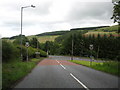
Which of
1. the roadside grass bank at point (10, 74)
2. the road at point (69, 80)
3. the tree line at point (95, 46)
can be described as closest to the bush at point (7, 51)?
the roadside grass bank at point (10, 74)

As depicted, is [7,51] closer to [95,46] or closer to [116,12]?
[116,12]

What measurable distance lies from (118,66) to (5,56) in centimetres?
1079

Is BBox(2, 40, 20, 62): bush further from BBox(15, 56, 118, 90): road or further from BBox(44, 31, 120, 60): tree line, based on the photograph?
BBox(44, 31, 120, 60): tree line

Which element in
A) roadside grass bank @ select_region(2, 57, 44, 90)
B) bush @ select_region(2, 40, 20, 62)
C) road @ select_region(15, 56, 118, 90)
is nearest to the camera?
roadside grass bank @ select_region(2, 57, 44, 90)

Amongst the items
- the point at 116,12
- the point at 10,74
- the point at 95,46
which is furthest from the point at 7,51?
the point at 95,46

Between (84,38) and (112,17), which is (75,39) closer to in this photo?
(84,38)

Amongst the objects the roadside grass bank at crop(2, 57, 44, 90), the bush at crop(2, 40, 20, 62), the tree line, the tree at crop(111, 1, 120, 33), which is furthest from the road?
the tree line

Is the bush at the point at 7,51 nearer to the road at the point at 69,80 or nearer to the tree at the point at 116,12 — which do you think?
the road at the point at 69,80

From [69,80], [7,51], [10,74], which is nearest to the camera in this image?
[69,80]

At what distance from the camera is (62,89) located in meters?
9.74

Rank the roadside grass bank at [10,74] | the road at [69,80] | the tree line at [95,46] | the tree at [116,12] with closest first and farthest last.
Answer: the roadside grass bank at [10,74], the road at [69,80], the tree at [116,12], the tree line at [95,46]

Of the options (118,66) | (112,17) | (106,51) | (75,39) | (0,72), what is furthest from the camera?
(75,39)

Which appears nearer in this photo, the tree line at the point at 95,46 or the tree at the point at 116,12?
the tree at the point at 116,12

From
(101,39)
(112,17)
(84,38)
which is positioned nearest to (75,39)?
(84,38)
